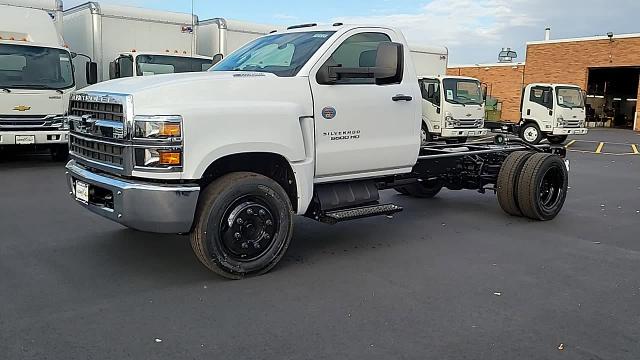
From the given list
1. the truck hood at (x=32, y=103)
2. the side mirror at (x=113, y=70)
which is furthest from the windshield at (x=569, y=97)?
the truck hood at (x=32, y=103)

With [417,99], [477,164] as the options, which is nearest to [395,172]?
[417,99]

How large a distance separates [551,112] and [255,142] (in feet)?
64.5

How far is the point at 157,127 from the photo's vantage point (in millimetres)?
4441

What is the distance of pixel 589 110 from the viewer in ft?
129

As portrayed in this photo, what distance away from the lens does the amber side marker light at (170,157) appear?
14.7ft

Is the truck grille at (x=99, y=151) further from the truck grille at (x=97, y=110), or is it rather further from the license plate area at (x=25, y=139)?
the license plate area at (x=25, y=139)

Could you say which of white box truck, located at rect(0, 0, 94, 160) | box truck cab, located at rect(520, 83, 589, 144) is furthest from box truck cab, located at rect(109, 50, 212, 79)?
box truck cab, located at rect(520, 83, 589, 144)

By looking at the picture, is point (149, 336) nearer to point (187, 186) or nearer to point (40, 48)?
point (187, 186)

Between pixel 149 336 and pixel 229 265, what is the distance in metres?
1.18

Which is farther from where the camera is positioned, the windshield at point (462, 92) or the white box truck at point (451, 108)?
the windshield at point (462, 92)

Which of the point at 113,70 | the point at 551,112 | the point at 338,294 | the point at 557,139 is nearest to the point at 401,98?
the point at 338,294

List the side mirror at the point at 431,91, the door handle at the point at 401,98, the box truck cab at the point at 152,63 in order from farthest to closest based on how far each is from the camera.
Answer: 1. the side mirror at the point at 431,91
2. the box truck cab at the point at 152,63
3. the door handle at the point at 401,98

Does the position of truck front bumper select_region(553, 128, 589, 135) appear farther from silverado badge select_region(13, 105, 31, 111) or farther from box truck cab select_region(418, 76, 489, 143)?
silverado badge select_region(13, 105, 31, 111)

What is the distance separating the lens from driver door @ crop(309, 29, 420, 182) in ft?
17.9
